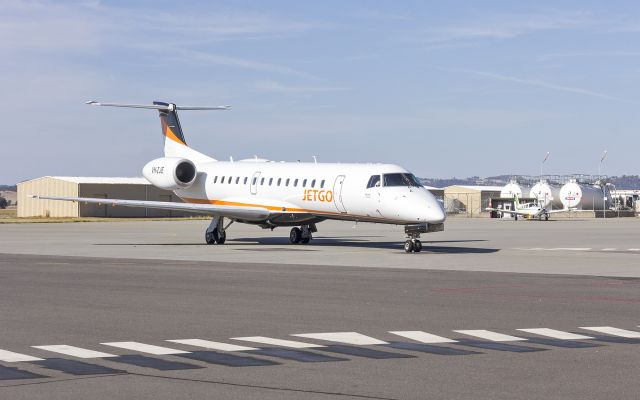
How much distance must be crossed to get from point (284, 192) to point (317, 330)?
91.1 feet

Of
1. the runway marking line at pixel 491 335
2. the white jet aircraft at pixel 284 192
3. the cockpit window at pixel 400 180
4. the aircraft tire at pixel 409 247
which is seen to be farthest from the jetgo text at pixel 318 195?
the runway marking line at pixel 491 335

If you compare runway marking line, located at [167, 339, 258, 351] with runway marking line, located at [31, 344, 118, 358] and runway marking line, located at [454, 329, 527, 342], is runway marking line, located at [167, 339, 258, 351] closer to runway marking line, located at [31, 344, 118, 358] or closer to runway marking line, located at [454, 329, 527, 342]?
runway marking line, located at [31, 344, 118, 358]

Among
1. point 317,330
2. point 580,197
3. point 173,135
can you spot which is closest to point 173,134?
point 173,135

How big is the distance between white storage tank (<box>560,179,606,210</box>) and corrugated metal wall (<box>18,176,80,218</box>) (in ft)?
173

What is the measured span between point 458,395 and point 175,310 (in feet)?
27.3

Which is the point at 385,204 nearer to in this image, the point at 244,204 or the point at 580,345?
the point at 244,204

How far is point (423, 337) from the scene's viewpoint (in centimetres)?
1430

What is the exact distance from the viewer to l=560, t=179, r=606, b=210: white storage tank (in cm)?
11850

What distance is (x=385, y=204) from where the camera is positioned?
37.8 m

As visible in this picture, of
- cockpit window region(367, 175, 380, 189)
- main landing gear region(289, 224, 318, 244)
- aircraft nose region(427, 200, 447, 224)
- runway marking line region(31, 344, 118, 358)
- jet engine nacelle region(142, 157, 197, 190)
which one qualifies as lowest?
runway marking line region(31, 344, 118, 358)

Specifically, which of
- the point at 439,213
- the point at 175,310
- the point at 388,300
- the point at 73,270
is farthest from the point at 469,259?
the point at 175,310

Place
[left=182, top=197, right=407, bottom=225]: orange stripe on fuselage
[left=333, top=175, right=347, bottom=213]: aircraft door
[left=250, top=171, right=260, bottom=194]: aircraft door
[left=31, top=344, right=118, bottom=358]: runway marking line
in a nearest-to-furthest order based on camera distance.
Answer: [left=31, top=344, right=118, bottom=358]: runway marking line → [left=182, top=197, right=407, bottom=225]: orange stripe on fuselage → [left=333, top=175, right=347, bottom=213]: aircraft door → [left=250, top=171, right=260, bottom=194]: aircraft door

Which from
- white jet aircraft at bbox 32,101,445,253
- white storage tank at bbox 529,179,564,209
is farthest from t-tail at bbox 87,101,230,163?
white storage tank at bbox 529,179,564,209

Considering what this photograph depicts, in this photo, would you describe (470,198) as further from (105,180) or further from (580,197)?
(105,180)
